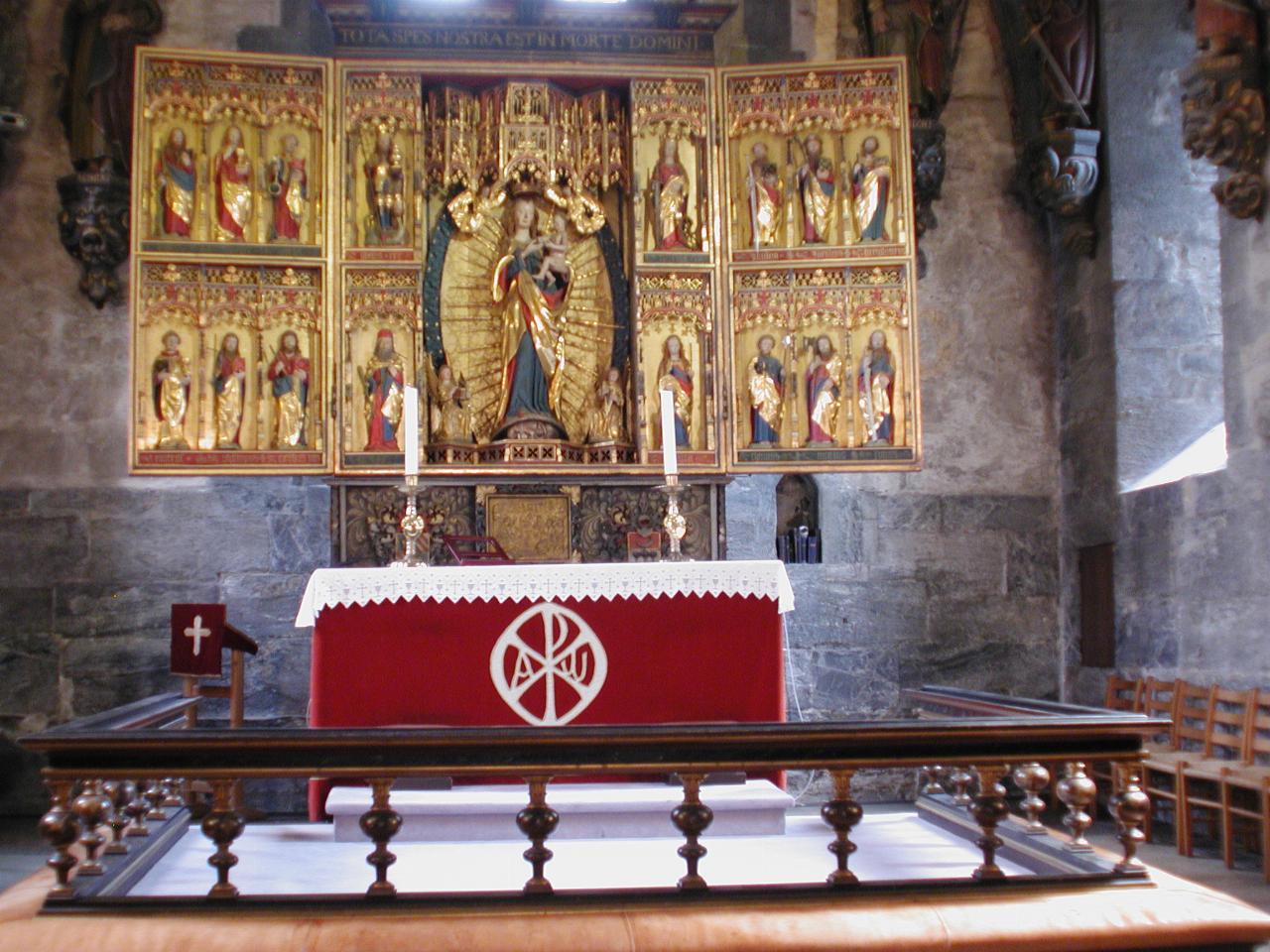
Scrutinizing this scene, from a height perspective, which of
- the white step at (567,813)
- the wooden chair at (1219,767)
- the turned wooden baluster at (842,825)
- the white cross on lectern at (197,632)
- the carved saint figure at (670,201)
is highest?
the carved saint figure at (670,201)

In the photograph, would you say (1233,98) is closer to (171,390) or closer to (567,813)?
(567,813)

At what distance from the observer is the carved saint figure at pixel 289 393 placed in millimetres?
8102

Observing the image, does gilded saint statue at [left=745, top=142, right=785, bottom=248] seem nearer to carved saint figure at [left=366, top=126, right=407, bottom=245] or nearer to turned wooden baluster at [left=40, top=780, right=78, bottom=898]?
carved saint figure at [left=366, top=126, right=407, bottom=245]

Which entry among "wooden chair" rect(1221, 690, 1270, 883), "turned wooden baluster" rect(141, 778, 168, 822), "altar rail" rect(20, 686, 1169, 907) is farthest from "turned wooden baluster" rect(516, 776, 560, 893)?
"wooden chair" rect(1221, 690, 1270, 883)

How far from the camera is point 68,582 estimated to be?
9203mm

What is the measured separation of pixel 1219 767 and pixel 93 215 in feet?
26.1

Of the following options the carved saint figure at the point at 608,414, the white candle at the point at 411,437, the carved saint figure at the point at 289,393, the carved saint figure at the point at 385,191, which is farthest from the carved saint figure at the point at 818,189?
the carved saint figure at the point at 289,393

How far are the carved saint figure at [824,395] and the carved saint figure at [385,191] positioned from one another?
2.74 metres

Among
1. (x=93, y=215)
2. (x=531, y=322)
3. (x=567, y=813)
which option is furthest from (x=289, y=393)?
(x=567, y=813)

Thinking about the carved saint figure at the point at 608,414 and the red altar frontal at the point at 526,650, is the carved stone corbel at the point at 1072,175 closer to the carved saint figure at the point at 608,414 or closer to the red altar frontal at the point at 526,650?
the carved saint figure at the point at 608,414

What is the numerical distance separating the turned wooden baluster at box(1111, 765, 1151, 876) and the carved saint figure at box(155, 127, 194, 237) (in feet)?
21.5

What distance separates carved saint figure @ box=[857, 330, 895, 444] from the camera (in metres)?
8.24

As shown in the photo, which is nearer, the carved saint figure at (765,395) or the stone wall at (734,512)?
the carved saint figure at (765,395)

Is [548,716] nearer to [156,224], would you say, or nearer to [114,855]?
[114,855]
